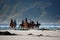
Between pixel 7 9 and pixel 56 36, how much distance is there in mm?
1258

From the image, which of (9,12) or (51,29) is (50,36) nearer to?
(51,29)

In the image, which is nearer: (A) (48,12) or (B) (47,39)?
(B) (47,39)

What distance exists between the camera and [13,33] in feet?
11.6

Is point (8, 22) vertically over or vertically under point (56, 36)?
over

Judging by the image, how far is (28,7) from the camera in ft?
11.7

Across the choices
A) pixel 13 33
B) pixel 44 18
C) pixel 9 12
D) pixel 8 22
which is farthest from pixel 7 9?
pixel 44 18

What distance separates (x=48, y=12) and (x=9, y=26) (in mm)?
927

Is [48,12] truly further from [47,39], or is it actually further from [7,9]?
[7,9]

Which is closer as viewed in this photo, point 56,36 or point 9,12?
point 56,36

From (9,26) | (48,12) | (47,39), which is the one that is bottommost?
(47,39)

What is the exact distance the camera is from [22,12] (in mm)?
3594

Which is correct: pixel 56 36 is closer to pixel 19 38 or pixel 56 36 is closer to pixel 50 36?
pixel 50 36

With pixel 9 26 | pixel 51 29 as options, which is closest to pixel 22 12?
pixel 9 26

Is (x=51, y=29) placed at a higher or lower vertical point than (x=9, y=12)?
lower
